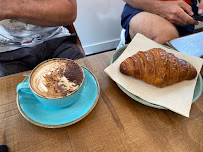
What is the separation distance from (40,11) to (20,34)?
178 mm

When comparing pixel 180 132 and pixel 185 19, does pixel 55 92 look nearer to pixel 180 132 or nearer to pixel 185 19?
pixel 180 132

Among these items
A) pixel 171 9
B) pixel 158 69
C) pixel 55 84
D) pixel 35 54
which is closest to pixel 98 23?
pixel 171 9

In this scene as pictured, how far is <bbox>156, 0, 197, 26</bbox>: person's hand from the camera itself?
0.90 m

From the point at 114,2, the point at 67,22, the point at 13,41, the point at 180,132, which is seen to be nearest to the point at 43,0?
the point at 67,22

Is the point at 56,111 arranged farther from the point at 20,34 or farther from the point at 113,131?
the point at 20,34

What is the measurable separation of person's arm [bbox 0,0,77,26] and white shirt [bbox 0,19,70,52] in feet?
0.28

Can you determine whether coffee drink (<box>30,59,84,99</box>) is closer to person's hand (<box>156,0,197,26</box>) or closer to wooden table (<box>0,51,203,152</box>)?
wooden table (<box>0,51,203,152</box>)

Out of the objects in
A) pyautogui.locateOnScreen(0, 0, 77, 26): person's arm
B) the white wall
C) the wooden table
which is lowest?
the white wall

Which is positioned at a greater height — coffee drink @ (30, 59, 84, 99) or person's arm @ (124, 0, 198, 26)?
person's arm @ (124, 0, 198, 26)

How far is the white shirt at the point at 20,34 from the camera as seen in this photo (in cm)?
75

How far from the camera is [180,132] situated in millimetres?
471

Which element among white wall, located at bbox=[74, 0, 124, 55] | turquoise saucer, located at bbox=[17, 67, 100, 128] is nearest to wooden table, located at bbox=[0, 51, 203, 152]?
turquoise saucer, located at bbox=[17, 67, 100, 128]

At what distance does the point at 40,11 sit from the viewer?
695 mm

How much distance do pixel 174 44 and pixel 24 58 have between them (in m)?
0.74
